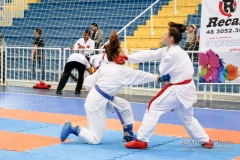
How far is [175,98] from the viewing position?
20.5ft

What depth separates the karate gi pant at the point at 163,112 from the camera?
619 cm

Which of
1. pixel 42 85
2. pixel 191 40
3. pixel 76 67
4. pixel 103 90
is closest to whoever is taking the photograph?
pixel 103 90

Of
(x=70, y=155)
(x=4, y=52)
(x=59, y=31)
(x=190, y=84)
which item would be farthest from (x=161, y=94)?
(x=59, y=31)

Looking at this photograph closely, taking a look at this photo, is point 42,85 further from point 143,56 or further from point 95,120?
point 143,56

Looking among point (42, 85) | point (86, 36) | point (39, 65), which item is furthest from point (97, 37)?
point (42, 85)

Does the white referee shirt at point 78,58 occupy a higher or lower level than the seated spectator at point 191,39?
lower

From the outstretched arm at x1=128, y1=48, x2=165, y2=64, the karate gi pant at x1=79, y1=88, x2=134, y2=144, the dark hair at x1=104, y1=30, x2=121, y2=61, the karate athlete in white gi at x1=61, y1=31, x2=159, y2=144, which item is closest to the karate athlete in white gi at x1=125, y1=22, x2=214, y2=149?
the outstretched arm at x1=128, y1=48, x2=165, y2=64

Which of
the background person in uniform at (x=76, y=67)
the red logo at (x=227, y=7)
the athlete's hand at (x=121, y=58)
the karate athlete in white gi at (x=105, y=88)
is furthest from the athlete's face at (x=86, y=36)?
the athlete's hand at (x=121, y=58)

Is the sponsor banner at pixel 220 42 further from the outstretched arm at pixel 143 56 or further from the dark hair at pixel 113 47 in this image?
the dark hair at pixel 113 47

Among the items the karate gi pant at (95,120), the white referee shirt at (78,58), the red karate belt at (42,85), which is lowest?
the red karate belt at (42,85)

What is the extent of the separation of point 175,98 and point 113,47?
1104 mm

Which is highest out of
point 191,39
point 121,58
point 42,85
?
point 191,39

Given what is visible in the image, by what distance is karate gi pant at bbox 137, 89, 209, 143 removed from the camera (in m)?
6.19

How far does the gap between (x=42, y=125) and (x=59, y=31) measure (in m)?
11.1
